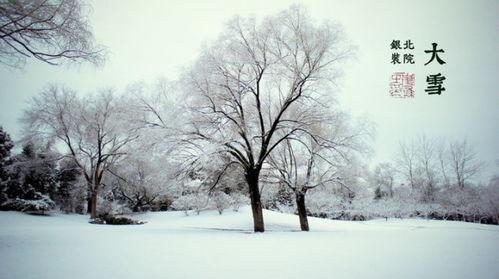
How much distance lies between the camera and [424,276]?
521cm

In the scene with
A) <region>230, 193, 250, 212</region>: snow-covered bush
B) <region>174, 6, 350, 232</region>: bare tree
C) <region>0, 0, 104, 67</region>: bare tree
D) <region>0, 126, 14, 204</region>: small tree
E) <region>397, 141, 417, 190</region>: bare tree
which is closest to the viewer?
<region>0, 0, 104, 67</region>: bare tree

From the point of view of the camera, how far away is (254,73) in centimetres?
1386

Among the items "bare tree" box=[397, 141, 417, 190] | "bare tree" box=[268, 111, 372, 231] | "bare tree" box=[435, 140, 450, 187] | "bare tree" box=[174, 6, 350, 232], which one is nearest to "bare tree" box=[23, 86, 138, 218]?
"bare tree" box=[174, 6, 350, 232]

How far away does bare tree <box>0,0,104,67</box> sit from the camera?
666cm

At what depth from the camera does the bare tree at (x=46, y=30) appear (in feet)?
21.8

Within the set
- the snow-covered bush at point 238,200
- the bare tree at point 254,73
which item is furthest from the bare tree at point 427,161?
the bare tree at point 254,73

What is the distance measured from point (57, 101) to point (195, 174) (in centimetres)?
1776

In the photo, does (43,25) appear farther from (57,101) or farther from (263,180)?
(57,101)

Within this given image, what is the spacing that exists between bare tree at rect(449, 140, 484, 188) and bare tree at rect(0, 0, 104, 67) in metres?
46.5

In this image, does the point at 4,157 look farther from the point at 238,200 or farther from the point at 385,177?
the point at 385,177

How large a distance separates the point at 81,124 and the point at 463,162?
47.5m

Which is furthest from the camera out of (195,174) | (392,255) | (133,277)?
(195,174)

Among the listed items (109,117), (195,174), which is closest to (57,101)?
(109,117)

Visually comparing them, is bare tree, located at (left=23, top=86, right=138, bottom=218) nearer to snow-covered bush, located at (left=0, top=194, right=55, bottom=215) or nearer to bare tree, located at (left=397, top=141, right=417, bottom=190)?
snow-covered bush, located at (left=0, top=194, right=55, bottom=215)
